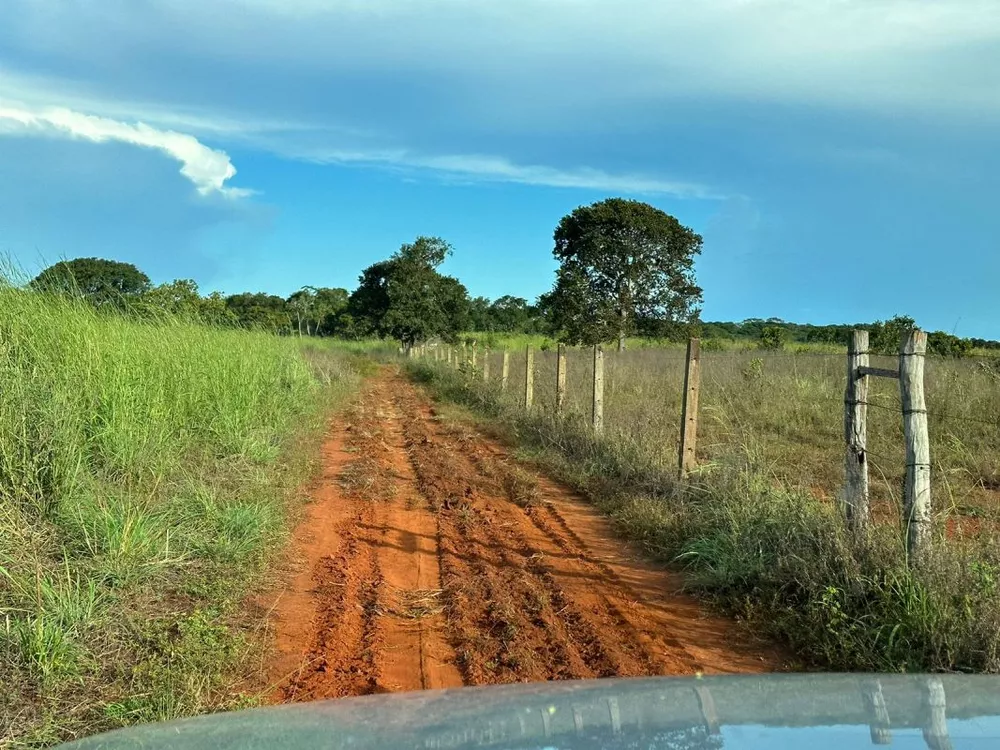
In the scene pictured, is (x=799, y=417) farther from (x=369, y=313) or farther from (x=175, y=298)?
(x=369, y=313)

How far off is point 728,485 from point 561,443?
483 cm

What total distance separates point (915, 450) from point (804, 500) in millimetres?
1445

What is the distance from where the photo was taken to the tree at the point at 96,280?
733 cm

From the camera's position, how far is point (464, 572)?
6289 mm

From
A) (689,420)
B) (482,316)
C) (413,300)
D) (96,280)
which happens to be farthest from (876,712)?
(482,316)

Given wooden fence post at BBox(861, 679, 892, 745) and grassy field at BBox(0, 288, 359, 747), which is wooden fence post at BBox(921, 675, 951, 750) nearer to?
wooden fence post at BBox(861, 679, 892, 745)

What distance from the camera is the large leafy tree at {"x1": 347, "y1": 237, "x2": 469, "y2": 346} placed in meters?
52.9

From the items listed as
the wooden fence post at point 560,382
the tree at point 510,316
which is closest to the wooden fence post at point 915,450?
the wooden fence post at point 560,382

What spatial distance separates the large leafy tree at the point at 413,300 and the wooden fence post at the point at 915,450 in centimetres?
4834

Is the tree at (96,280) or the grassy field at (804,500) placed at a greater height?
the tree at (96,280)

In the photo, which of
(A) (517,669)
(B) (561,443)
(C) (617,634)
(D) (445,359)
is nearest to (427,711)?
(A) (517,669)

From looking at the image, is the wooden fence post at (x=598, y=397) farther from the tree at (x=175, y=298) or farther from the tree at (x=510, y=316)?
the tree at (x=510, y=316)

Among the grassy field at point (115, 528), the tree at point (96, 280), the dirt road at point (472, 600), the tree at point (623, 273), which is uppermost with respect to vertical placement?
the tree at point (623, 273)

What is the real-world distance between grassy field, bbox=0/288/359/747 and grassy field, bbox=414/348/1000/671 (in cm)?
346
